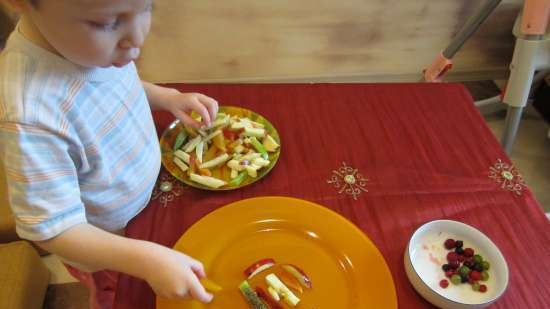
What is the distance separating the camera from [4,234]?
1233 mm

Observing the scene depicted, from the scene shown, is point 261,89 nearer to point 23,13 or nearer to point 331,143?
point 331,143

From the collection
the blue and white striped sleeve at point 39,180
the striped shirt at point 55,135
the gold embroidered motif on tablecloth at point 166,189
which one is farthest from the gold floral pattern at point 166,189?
the blue and white striped sleeve at point 39,180

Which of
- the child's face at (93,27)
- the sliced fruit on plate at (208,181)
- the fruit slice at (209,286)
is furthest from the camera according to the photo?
the sliced fruit on plate at (208,181)

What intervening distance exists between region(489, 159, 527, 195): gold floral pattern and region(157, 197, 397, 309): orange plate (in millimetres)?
317

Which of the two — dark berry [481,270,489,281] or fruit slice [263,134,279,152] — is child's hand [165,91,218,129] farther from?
dark berry [481,270,489,281]

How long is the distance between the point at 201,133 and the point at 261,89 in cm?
22

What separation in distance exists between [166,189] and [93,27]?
36cm

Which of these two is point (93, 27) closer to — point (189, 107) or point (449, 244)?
point (189, 107)

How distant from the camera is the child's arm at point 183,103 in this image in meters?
0.84

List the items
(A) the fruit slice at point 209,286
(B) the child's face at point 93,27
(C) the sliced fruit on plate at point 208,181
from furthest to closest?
(C) the sliced fruit on plate at point 208,181, (A) the fruit slice at point 209,286, (B) the child's face at point 93,27

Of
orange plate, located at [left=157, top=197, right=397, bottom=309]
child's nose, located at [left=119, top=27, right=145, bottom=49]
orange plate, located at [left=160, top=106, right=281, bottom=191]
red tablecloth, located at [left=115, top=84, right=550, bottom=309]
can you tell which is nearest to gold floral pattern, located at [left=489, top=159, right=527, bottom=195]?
red tablecloth, located at [left=115, top=84, right=550, bottom=309]

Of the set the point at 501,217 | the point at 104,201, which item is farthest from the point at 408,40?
the point at 104,201

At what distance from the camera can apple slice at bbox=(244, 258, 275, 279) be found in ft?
2.19

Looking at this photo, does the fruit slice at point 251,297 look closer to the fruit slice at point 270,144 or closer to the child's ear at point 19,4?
the fruit slice at point 270,144
